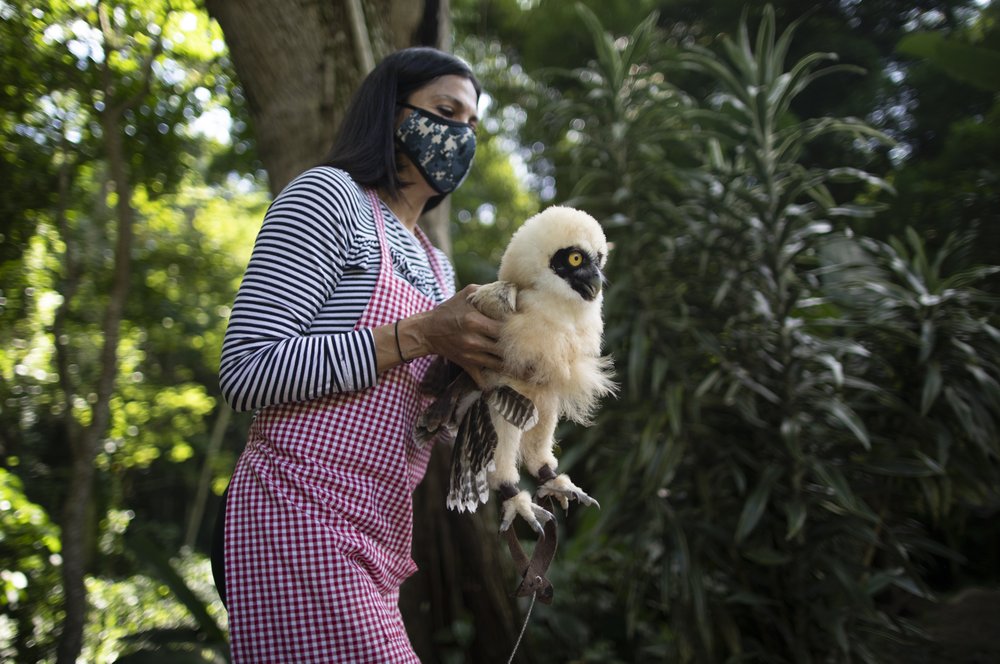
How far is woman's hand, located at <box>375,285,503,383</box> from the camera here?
1108 millimetres

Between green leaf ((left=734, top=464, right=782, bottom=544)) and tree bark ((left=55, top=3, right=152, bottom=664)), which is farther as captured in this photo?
tree bark ((left=55, top=3, right=152, bottom=664))

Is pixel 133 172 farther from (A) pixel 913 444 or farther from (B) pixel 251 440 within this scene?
(A) pixel 913 444

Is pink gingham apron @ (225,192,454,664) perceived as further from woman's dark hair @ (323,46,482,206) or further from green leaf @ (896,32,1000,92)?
green leaf @ (896,32,1000,92)

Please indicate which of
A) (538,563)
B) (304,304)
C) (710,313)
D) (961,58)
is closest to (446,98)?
(304,304)

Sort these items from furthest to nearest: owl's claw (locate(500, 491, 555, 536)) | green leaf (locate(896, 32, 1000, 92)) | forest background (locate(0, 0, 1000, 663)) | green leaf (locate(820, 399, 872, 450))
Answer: green leaf (locate(896, 32, 1000, 92)) → forest background (locate(0, 0, 1000, 663)) → green leaf (locate(820, 399, 872, 450)) → owl's claw (locate(500, 491, 555, 536))

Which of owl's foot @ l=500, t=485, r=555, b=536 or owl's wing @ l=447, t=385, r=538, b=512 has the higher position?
owl's wing @ l=447, t=385, r=538, b=512

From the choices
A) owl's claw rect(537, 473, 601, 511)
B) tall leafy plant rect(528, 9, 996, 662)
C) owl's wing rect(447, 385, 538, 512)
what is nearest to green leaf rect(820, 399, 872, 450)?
tall leafy plant rect(528, 9, 996, 662)

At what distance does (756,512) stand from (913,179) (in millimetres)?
2161

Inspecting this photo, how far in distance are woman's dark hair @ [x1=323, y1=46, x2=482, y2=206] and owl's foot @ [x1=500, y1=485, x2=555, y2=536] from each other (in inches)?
25.1

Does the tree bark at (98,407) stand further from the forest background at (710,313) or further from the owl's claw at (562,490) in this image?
the owl's claw at (562,490)

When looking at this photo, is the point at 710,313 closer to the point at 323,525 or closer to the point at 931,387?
the point at 931,387

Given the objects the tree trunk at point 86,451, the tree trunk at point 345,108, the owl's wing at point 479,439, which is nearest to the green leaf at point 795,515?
the tree trunk at point 345,108

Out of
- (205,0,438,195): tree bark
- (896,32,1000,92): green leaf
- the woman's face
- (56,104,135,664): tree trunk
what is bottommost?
(56,104,135,664): tree trunk

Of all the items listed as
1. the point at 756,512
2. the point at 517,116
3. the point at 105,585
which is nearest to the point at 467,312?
the point at 756,512
